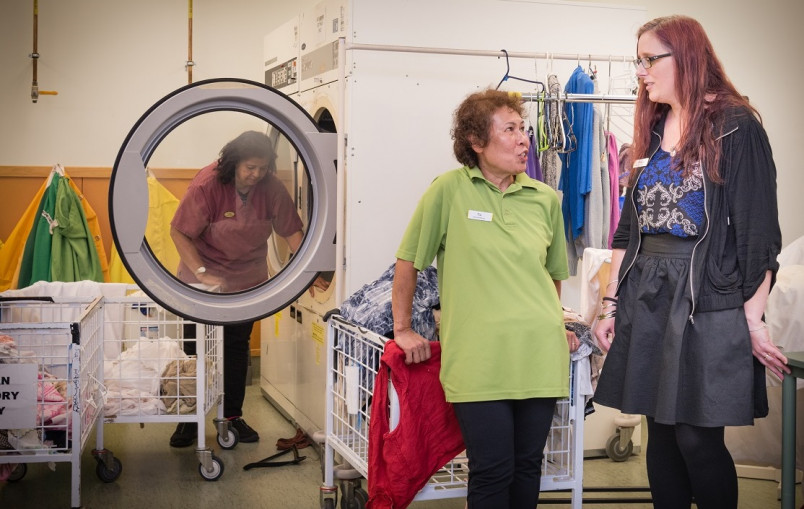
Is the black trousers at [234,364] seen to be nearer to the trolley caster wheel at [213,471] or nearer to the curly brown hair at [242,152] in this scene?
the trolley caster wheel at [213,471]

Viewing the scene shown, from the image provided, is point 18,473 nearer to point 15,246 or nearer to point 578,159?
point 15,246

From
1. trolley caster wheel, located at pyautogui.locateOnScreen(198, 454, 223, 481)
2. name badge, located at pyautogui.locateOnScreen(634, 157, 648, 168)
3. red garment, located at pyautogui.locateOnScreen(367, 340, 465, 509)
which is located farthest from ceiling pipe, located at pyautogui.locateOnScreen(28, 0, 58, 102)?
name badge, located at pyautogui.locateOnScreen(634, 157, 648, 168)

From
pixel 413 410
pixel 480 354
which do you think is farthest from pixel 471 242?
pixel 413 410

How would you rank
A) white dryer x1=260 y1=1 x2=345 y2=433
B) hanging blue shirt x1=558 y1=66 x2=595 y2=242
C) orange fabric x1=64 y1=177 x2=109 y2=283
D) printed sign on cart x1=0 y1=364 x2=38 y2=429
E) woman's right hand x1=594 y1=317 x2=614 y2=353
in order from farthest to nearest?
1. orange fabric x1=64 y1=177 x2=109 y2=283
2. white dryer x1=260 y1=1 x2=345 y2=433
3. hanging blue shirt x1=558 y1=66 x2=595 y2=242
4. printed sign on cart x1=0 y1=364 x2=38 y2=429
5. woman's right hand x1=594 y1=317 x2=614 y2=353

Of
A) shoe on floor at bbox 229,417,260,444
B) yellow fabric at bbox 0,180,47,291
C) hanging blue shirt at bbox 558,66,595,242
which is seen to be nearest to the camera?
hanging blue shirt at bbox 558,66,595,242

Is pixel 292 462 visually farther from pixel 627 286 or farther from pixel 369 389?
pixel 627 286

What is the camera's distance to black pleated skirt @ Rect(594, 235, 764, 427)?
1.97 meters

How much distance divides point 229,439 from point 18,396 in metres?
1.23

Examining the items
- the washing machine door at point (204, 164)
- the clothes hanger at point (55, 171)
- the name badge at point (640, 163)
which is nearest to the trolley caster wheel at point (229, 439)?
the washing machine door at point (204, 164)

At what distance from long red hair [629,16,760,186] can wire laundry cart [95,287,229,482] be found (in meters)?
2.02

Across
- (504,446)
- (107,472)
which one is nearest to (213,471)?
(107,472)

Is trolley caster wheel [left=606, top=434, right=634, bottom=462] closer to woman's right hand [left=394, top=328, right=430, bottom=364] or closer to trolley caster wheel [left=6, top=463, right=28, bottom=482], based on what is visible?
woman's right hand [left=394, top=328, right=430, bottom=364]

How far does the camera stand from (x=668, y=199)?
6.82ft

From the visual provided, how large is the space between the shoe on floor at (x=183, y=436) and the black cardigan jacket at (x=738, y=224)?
8.69 feet
